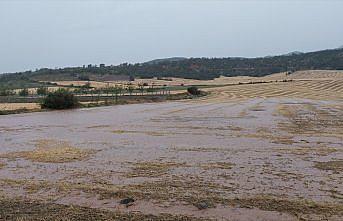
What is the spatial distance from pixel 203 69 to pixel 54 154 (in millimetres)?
111943

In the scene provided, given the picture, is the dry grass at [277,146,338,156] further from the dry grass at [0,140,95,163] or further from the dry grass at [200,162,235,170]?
the dry grass at [0,140,95,163]

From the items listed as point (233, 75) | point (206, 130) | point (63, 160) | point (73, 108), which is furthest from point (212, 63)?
point (63, 160)

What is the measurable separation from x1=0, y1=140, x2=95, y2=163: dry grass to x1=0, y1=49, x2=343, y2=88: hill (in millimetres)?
90548

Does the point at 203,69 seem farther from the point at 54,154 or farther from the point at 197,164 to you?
the point at 197,164

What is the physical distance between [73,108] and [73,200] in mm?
34839

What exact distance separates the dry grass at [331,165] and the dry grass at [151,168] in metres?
3.82

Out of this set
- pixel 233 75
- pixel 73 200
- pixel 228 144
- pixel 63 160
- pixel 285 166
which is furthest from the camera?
pixel 233 75

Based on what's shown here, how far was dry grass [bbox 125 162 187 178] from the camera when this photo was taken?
445 inches

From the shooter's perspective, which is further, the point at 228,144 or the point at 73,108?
the point at 73,108

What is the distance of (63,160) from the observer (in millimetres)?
13695

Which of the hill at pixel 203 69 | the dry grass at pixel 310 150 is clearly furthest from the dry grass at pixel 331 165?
the hill at pixel 203 69

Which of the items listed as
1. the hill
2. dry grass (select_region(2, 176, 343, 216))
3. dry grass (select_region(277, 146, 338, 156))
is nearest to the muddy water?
dry grass (select_region(277, 146, 338, 156))

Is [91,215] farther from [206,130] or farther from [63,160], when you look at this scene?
[206,130]

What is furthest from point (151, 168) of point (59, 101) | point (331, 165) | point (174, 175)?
point (59, 101)
